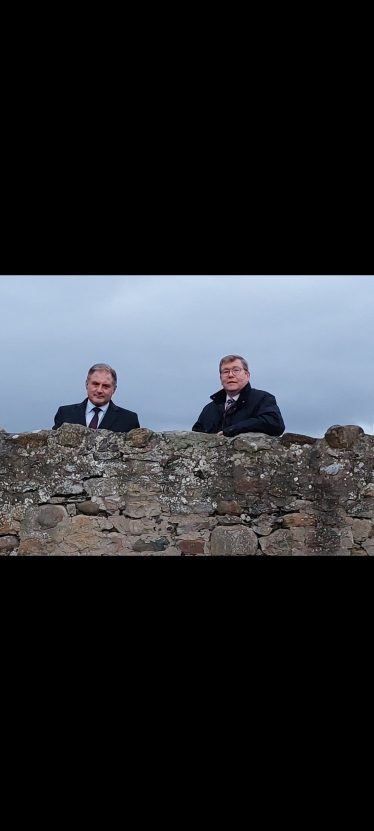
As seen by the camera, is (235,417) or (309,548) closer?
(309,548)

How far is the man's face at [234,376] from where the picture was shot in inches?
241

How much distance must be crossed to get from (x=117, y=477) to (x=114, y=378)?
0.82m

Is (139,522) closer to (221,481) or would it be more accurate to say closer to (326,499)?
(221,481)

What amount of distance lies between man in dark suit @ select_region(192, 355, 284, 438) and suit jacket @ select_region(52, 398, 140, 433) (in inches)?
20.8

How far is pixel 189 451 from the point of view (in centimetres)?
588

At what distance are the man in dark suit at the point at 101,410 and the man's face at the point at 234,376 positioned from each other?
775mm

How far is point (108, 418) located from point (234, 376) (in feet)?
3.44

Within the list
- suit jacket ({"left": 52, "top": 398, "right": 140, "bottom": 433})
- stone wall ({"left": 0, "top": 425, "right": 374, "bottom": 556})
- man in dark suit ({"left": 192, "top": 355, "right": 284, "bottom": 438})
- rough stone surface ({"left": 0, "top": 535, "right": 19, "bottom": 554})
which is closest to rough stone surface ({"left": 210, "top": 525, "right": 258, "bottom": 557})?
stone wall ({"left": 0, "top": 425, "right": 374, "bottom": 556})

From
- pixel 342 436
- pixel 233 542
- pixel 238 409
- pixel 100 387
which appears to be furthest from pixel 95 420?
pixel 342 436

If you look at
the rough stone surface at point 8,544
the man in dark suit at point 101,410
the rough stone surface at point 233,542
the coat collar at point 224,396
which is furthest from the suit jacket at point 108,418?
the rough stone surface at point 233,542

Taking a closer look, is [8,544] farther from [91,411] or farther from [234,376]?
[234,376]

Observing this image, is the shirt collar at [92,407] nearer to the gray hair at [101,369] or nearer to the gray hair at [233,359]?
the gray hair at [101,369]

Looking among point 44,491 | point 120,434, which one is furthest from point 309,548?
point 44,491

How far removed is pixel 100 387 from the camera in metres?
6.16
